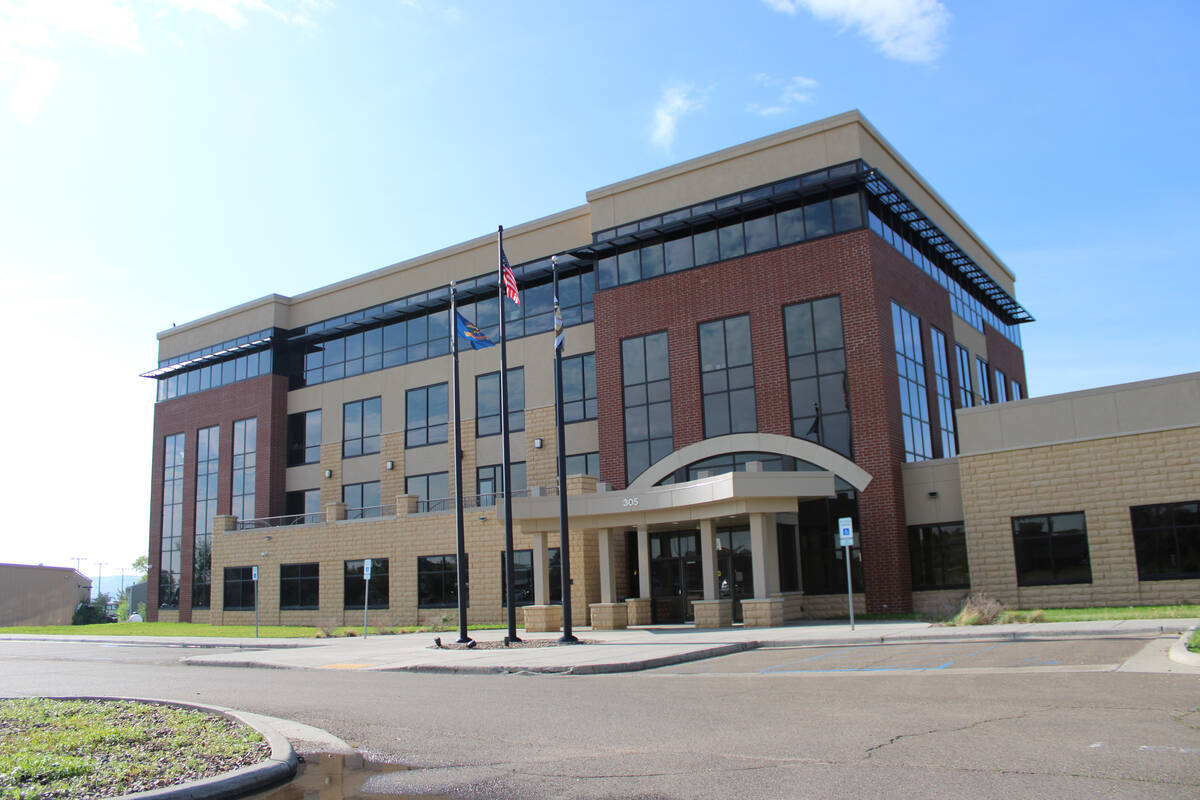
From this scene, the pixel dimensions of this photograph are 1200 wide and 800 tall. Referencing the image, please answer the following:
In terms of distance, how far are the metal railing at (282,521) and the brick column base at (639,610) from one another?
59.8 ft

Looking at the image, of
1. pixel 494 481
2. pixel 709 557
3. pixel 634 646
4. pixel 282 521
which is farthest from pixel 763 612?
pixel 282 521

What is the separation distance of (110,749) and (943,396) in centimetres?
3063

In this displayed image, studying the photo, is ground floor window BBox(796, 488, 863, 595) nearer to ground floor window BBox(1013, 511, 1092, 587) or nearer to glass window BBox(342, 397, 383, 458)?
ground floor window BBox(1013, 511, 1092, 587)

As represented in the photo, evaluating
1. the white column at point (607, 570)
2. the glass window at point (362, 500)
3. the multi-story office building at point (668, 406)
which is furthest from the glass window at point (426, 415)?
the white column at point (607, 570)

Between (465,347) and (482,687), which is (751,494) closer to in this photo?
(482,687)

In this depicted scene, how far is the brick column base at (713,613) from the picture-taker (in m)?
27.0

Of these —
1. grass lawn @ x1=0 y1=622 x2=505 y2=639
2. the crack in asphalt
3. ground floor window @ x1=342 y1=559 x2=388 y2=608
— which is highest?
ground floor window @ x1=342 y1=559 x2=388 y2=608

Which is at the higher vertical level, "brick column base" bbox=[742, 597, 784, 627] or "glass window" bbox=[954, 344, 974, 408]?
"glass window" bbox=[954, 344, 974, 408]

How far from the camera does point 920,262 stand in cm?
3447

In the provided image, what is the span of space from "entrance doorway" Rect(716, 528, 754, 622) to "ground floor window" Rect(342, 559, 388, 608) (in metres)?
15.3

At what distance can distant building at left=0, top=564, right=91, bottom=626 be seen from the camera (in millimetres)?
70719

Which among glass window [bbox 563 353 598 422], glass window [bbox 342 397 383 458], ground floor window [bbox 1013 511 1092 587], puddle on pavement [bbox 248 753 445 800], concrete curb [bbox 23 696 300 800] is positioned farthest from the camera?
glass window [bbox 342 397 383 458]

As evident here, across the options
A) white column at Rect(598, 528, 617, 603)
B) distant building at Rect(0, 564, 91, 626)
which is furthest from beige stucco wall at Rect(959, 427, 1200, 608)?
distant building at Rect(0, 564, 91, 626)

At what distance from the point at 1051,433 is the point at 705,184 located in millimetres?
13750
